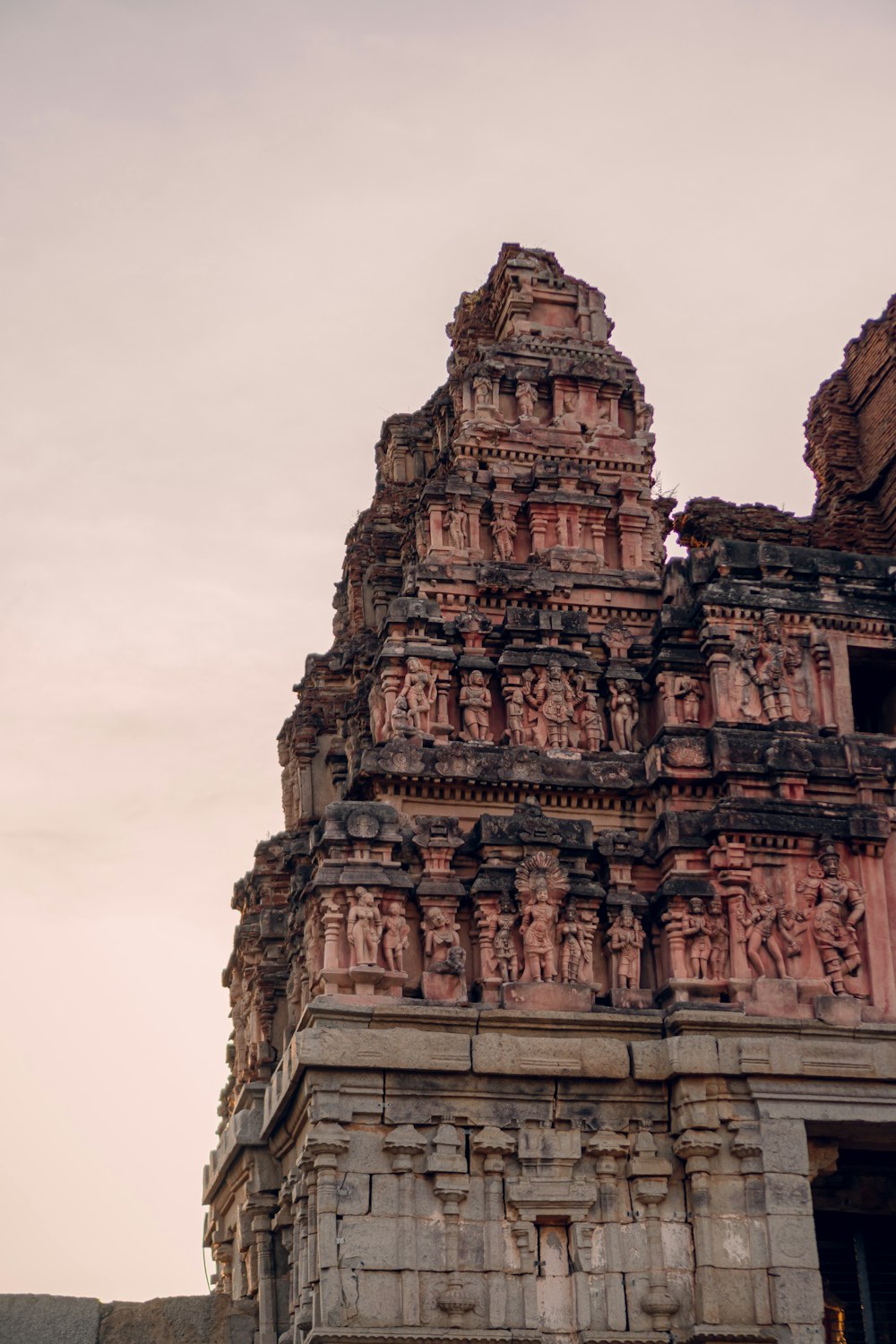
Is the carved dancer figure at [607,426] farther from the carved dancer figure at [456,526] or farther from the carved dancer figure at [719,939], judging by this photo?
the carved dancer figure at [719,939]

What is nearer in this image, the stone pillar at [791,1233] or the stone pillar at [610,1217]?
the stone pillar at [791,1233]

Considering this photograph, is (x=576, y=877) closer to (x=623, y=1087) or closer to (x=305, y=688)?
(x=623, y=1087)

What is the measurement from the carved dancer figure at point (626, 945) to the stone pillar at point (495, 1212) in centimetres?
224

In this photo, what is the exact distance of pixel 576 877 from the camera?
64.6 feet

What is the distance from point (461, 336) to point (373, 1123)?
498 inches

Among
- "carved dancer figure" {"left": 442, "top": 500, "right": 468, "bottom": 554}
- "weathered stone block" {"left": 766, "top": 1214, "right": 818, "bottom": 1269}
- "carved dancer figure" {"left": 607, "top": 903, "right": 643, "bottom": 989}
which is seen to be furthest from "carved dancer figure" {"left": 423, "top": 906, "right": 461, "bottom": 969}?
"carved dancer figure" {"left": 442, "top": 500, "right": 468, "bottom": 554}

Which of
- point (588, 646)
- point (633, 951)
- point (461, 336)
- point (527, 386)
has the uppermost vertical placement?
point (461, 336)

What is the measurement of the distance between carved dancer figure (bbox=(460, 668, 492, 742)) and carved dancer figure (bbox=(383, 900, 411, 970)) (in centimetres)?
246

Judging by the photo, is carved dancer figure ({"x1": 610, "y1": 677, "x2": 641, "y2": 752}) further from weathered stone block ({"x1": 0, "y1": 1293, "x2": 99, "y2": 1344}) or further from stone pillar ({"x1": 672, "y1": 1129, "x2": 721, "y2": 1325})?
weathered stone block ({"x1": 0, "y1": 1293, "x2": 99, "y2": 1344})

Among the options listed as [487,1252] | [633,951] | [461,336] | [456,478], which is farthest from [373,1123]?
[461,336]

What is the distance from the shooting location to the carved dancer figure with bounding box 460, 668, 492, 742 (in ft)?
68.0

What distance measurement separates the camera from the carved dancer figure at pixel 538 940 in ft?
62.6

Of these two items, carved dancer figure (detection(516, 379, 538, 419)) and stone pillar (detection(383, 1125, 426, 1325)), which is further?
carved dancer figure (detection(516, 379, 538, 419))

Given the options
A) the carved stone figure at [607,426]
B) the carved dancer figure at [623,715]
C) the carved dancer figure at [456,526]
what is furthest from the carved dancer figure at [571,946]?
the carved stone figure at [607,426]
